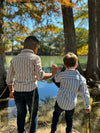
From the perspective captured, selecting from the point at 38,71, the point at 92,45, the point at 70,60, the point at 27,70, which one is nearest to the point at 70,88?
the point at 70,60

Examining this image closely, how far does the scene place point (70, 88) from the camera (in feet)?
5.10

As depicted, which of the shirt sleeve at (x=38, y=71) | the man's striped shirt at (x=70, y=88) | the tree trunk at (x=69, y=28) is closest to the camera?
the shirt sleeve at (x=38, y=71)

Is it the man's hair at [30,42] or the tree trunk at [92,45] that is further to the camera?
the tree trunk at [92,45]

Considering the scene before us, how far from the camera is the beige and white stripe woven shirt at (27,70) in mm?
1403

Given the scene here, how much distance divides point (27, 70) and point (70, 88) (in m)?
0.61

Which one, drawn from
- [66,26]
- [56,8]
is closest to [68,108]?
[56,8]

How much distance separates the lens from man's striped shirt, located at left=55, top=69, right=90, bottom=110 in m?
1.54

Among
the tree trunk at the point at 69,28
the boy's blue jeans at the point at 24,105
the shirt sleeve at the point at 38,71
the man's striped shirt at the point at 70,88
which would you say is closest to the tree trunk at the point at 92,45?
the tree trunk at the point at 69,28

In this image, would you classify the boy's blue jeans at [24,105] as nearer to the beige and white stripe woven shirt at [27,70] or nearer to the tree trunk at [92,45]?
the beige and white stripe woven shirt at [27,70]

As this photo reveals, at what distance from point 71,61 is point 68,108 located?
0.64 m

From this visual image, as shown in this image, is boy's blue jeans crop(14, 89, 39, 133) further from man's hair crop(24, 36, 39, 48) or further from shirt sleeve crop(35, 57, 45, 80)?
man's hair crop(24, 36, 39, 48)

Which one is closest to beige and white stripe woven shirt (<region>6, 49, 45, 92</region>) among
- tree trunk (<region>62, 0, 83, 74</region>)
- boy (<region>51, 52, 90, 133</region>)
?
boy (<region>51, 52, 90, 133</region>)

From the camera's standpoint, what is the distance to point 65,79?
155 centimetres

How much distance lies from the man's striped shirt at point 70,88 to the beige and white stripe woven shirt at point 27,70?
0.33 m
